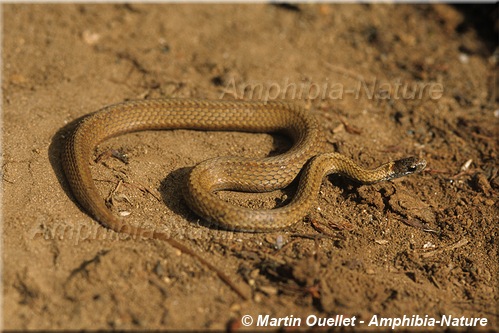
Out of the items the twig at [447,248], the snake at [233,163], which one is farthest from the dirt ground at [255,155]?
the snake at [233,163]

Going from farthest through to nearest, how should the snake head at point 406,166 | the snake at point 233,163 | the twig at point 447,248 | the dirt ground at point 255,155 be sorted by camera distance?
1. the snake head at point 406,166
2. the twig at point 447,248
3. the snake at point 233,163
4. the dirt ground at point 255,155

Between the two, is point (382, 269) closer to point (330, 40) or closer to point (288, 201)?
point (288, 201)

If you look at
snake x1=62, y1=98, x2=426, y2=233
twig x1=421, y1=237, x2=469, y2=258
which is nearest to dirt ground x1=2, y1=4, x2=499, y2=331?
twig x1=421, y1=237, x2=469, y2=258

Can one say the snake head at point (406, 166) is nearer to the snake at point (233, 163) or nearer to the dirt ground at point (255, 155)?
the snake at point (233, 163)

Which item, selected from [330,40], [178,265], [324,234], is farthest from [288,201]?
[330,40]

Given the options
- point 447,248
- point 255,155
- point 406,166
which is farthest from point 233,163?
point 447,248

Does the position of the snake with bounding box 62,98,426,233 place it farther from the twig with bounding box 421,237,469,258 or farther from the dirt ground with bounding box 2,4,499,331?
the twig with bounding box 421,237,469,258

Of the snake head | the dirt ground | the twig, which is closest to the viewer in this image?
the dirt ground
